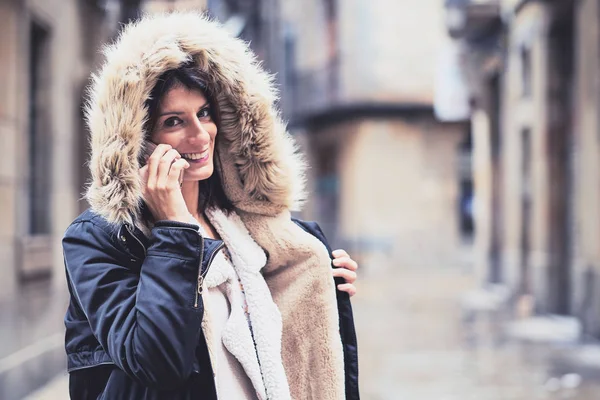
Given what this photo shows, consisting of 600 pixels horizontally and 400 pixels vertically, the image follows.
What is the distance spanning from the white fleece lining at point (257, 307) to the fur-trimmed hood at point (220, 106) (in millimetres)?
99

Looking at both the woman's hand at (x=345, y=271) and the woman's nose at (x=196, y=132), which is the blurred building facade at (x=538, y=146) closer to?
the woman's hand at (x=345, y=271)

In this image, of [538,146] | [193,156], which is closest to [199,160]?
[193,156]

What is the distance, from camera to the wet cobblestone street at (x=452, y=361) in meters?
7.59

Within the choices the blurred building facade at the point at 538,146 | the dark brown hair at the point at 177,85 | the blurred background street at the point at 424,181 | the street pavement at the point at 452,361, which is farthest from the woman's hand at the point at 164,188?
the blurred building facade at the point at 538,146

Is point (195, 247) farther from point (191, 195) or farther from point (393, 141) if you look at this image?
point (393, 141)

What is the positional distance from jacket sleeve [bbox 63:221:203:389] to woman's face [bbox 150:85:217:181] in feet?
0.87

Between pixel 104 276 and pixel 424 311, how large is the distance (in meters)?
12.9

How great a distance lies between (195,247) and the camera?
1927 millimetres

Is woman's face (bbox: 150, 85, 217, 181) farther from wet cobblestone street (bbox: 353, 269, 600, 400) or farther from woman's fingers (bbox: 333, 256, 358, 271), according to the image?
wet cobblestone street (bbox: 353, 269, 600, 400)

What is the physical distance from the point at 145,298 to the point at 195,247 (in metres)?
0.17

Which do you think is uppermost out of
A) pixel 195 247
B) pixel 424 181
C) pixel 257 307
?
pixel 424 181

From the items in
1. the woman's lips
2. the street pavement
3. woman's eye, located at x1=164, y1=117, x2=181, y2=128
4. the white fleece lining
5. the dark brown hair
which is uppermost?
the dark brown hair

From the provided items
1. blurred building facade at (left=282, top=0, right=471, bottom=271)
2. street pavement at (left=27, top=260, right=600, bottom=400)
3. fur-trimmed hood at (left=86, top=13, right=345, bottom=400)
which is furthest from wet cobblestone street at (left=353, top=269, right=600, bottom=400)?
blurred building facade at (left=282, top=0, right=471, bottom=271)

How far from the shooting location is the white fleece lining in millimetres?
2158
